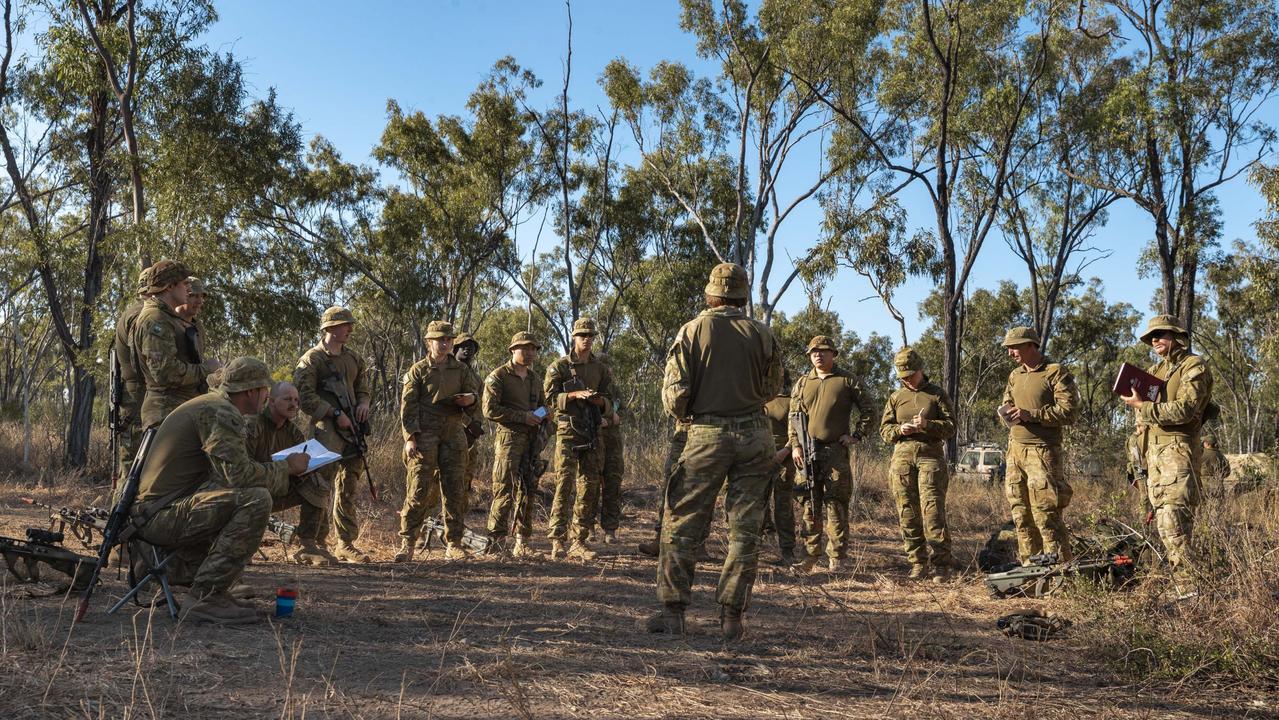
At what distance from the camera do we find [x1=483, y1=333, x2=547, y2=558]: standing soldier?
24.9ft

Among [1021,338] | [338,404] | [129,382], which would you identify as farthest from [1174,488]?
[129,382]

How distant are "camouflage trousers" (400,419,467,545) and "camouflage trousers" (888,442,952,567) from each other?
3.95 meters

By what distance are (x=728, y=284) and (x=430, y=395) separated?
11.7 ft

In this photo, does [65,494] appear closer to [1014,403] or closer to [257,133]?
[257,133]

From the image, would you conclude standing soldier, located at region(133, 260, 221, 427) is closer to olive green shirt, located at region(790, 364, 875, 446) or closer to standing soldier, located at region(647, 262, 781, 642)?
standing soldier, located at region(647, 262, 781, 642)

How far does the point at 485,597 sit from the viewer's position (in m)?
5.52

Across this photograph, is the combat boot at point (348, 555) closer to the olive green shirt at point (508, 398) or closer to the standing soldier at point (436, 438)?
the standing soldier at point (436, 438)

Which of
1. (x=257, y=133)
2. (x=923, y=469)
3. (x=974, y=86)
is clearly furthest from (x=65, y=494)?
(x=974, y=86)

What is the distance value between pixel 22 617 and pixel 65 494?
25.5 ft

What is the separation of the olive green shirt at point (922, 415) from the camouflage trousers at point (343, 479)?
4.69 metres

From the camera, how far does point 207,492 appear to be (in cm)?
427

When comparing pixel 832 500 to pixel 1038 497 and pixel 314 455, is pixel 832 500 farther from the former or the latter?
pixel 314 455

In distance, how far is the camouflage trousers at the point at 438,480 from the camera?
23.6ft

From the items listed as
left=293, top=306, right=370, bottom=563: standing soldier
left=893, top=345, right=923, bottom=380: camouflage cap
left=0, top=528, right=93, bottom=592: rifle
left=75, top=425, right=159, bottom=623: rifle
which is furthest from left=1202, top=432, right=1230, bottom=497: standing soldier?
left=0, top=528, right=93, bottom=592: rifle
